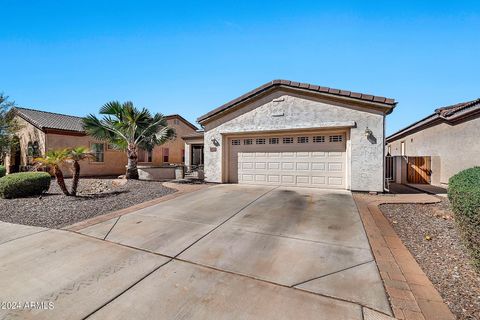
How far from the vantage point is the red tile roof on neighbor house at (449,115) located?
29.4ft

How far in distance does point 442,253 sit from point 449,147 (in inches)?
401

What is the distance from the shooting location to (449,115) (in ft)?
34.3

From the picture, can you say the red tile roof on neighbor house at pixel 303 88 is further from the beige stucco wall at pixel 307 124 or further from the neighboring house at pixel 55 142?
the neighboring house at pixel 55 142

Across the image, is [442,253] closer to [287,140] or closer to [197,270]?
[197,270]

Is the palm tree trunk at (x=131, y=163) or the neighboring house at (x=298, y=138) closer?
the neighboring house at (x=298, y=138)

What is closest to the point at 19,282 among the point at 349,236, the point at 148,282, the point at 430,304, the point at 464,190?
the point at 148,282

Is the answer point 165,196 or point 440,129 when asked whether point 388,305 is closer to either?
point 165,196

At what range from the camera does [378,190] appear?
8.92m

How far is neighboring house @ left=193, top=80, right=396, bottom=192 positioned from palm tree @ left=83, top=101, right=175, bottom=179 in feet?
8.78

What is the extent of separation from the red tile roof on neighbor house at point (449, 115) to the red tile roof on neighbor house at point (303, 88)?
11.5 feet

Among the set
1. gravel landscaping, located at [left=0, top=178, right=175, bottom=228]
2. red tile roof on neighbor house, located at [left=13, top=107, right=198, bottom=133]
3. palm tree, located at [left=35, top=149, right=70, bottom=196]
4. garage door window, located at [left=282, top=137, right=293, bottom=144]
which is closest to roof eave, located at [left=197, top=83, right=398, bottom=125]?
garage door window, located at [left=282, top=137, right=293, bottom=144]

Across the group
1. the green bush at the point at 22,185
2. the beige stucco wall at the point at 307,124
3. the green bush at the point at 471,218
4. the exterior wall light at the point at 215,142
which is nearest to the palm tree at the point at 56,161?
the green bush at the point at 22,185

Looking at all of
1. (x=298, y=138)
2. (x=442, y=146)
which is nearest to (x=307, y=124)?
(x=298, y=138)

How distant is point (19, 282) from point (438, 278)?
224 inches
